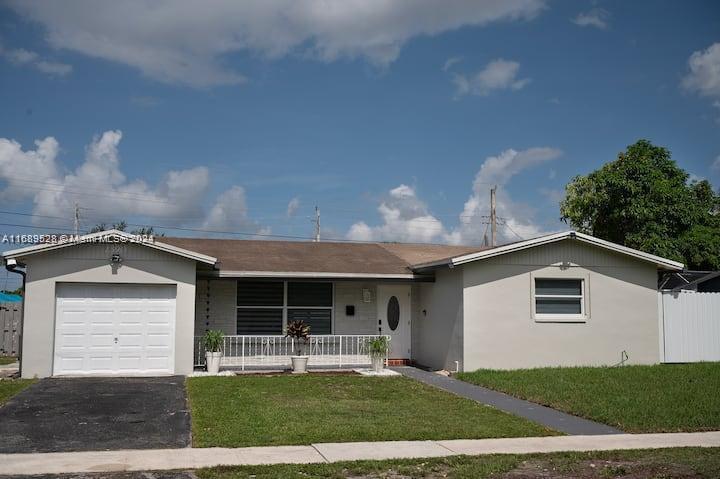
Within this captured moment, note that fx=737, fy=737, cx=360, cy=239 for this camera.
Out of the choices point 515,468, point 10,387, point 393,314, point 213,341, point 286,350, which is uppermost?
point 393,314

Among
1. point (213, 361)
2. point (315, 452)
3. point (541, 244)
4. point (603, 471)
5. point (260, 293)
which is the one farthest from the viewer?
point (260, 293)

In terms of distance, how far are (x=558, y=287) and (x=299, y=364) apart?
22.5 feet

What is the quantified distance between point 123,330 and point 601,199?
2023 centimetres

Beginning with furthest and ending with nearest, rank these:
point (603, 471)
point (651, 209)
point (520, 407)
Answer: point (651, 209) → point (520, 407) → point (603, 471)

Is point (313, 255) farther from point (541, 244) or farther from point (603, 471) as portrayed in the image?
point (603, 471)

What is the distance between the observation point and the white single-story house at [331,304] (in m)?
17.0

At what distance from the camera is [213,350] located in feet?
58.1

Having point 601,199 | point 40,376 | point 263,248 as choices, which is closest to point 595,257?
point 263,248

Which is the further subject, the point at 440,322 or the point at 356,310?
the point at 356,310

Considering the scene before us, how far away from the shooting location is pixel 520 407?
13172 mm

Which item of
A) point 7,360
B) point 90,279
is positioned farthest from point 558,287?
point 7,360

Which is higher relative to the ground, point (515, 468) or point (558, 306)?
point (558, 306)

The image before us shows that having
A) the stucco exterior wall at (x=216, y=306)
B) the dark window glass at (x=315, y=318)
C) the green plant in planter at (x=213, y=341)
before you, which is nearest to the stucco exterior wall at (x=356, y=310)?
the dark window glass at (x=315, y=318)

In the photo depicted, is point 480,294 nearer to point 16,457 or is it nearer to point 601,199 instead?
point 16,457
